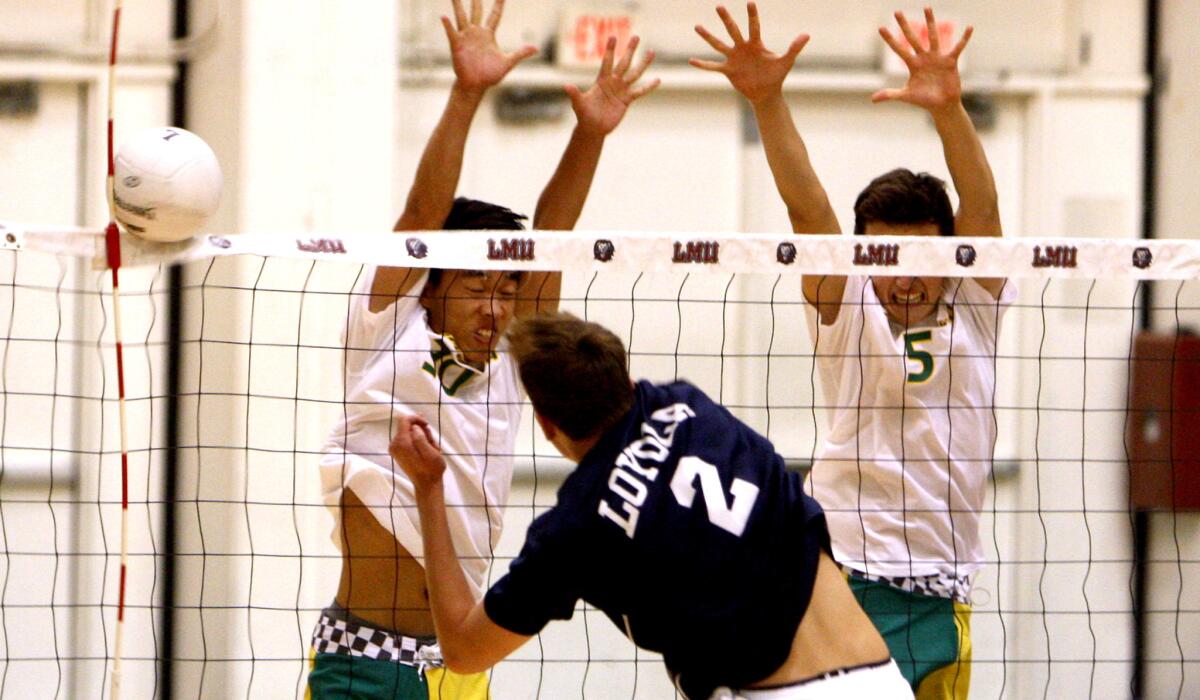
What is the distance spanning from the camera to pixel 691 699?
3.04 meters

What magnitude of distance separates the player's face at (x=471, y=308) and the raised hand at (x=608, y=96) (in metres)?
0.52

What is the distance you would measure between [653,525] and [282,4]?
381cm

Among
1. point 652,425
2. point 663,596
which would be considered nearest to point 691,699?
point 663,596

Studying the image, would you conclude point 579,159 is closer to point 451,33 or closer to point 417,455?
point 451,33

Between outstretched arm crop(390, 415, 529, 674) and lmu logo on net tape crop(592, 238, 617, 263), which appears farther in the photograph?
lmu logo on net tape crop(592, 238, 617, 263)

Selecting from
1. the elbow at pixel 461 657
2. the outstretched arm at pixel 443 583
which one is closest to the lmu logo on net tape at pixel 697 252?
the outstretched arm at pixel 443 583

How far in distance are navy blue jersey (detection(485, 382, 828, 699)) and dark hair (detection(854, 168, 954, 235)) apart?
1.30 m

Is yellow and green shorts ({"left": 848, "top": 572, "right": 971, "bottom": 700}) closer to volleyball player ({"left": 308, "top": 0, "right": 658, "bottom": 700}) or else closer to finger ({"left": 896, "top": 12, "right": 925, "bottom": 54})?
volleyball player ({"left": 308, "top": 0, "right": 658, "bottom": 700})

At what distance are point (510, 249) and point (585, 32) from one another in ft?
9.58

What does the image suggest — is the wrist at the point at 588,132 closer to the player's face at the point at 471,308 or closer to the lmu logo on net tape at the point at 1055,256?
the player's face at the point at 471,308

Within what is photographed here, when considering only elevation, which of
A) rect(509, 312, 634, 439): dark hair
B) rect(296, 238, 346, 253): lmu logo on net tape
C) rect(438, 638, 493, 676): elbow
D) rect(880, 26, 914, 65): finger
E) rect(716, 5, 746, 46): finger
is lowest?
rect(438, 638, 493, 676): elbow

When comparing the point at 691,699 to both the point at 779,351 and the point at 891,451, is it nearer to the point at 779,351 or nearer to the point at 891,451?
the point at 891,451

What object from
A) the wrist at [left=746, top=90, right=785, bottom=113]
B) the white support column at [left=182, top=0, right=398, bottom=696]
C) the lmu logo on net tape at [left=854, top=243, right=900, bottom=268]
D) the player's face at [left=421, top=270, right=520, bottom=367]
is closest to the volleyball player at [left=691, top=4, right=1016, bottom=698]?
the wrist at [left=746, top=90, right=785, bottom=113]

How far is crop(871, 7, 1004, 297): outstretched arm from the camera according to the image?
3.95m
